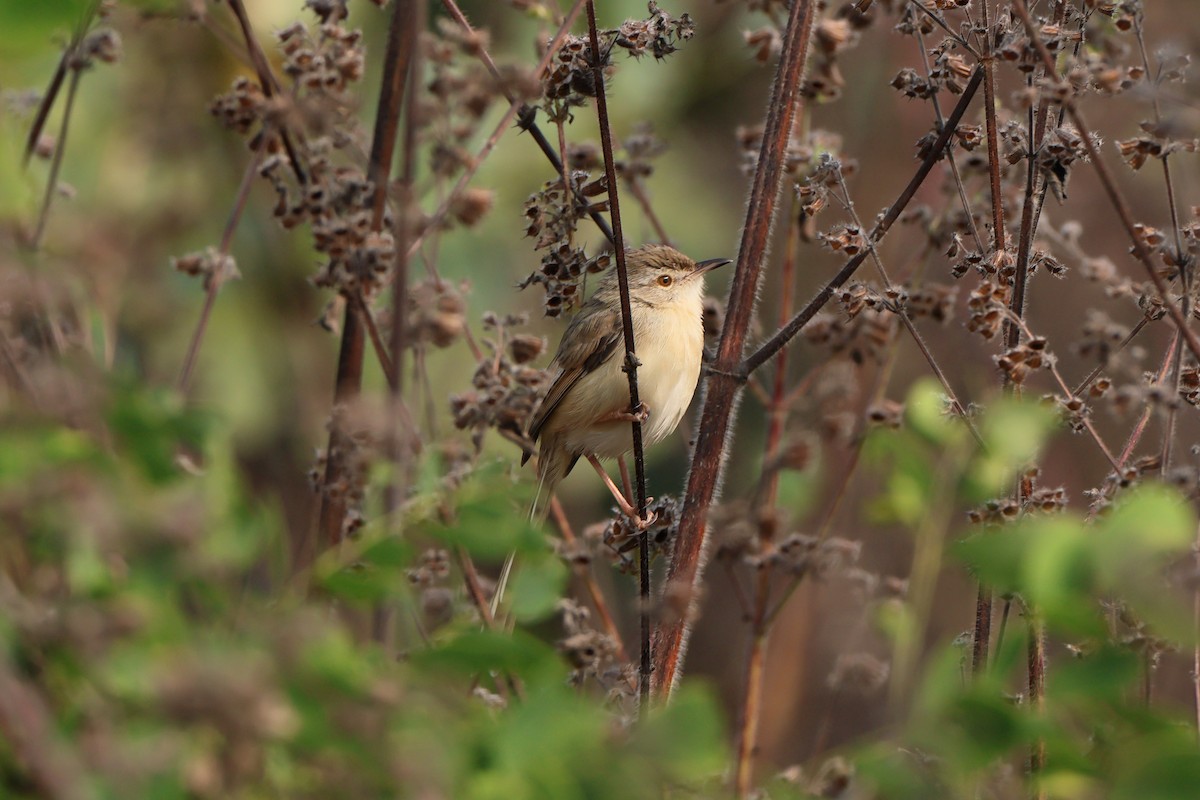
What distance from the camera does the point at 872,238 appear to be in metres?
3.00

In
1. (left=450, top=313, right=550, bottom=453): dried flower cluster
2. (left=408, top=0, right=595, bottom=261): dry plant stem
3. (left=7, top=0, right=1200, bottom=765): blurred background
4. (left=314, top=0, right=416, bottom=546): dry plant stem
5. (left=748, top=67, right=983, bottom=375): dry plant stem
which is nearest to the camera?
(left=408, top=0, right=595, bottom=261): dry plant stem

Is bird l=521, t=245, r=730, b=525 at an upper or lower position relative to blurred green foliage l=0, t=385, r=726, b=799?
upper

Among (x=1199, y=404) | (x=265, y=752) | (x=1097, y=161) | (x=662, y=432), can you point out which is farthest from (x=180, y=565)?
(x=662, y=432)

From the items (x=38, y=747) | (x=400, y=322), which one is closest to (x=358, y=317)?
(x=400, y=322)

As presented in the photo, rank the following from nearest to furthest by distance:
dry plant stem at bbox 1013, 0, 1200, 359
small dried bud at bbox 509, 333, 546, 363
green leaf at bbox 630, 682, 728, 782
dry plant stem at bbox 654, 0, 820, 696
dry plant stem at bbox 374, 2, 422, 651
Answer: green leaf at bbox 630, 682, 728, 782, dry plant stem at bbox 374, 2, 422, 651, dry plant stem at bbox 1013, 0, 1200, 359, dry plant stem at bbox 654, 0, 820, 696, small dried bud at bbox 509, 333, 546, 363

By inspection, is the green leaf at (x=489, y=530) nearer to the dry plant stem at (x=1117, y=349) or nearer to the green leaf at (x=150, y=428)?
the green leaf at (x=150, y=428)

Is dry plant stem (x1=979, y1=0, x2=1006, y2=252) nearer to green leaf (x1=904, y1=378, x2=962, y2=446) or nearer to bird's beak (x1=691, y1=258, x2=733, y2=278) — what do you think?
green leaf (x1=904, y1=378, x2=962, y2=446)

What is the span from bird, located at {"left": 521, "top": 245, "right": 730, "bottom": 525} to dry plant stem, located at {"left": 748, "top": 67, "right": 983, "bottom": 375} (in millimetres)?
1748

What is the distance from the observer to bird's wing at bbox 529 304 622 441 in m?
4.96

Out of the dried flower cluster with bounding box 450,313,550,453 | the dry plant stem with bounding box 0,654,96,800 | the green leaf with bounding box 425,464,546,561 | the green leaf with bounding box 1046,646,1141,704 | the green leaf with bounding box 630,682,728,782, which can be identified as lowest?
the dry plant stem with bounding box 0,654,96,800

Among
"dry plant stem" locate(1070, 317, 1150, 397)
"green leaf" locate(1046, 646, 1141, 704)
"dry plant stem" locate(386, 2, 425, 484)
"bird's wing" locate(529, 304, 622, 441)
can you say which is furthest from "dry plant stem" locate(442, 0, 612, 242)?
"bird's wing" locate(529, 304, 622, 441)

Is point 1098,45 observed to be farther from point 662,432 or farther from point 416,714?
point 662,432

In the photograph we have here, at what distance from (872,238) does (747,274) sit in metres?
0.32

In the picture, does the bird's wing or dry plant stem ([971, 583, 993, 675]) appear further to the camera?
the bird's wing
